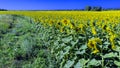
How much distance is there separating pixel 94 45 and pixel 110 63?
1.57ft

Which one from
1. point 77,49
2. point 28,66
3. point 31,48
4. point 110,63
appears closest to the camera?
point 110,63

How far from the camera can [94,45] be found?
4418 millimetres

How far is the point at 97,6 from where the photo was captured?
2480 inches

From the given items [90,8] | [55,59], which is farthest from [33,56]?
[90,8]

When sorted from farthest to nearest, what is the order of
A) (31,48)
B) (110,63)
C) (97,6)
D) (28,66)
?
(97,6)
(31,48)
(28,66)
(110,63)

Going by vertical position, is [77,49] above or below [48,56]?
above

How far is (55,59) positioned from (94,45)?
3737mm

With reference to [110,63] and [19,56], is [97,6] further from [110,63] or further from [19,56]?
[110,63]

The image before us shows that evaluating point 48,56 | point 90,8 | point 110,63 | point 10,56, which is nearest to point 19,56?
point 10,56

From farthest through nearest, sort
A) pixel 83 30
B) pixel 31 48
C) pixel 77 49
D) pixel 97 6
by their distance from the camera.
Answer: pixel 97 6, pixel 31 48, pixel 83 30, pixel 77 49

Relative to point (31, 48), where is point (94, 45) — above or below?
above

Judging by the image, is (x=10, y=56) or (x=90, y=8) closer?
(x=10, y=56)

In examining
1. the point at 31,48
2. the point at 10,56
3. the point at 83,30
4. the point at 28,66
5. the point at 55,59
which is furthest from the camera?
the point at 31,48

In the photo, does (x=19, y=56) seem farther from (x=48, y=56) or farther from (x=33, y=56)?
(x=48, y=56)
